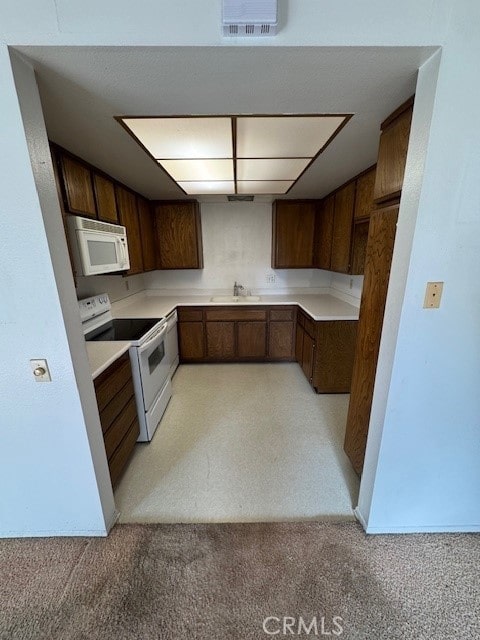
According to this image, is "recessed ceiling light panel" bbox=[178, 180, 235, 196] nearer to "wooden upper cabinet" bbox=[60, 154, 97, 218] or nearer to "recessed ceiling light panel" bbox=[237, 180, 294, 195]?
"recessed ceiling light panel" bbox=[237, 180, 294, 195]

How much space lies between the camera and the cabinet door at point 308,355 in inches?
110

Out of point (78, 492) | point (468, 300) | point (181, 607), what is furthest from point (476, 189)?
point (78, 492)

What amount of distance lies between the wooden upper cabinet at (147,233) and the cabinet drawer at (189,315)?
67 centimetres

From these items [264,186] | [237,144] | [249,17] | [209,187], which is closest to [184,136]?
[237,144]

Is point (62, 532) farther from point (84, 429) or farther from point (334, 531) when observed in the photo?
point (334, 531)

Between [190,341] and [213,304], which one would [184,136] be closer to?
[213,304]

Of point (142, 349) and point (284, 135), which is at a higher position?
point (284, 135)

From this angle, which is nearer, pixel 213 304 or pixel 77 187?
pixel 77 187

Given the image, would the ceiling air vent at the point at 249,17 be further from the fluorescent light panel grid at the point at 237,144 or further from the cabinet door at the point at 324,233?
the cabinet door at the point at 324,233

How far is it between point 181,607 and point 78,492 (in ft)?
2.39

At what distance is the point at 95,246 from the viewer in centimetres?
182

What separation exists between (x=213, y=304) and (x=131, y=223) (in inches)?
51.7

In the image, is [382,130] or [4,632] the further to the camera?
[382,130]

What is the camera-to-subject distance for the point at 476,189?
997 millimetres
